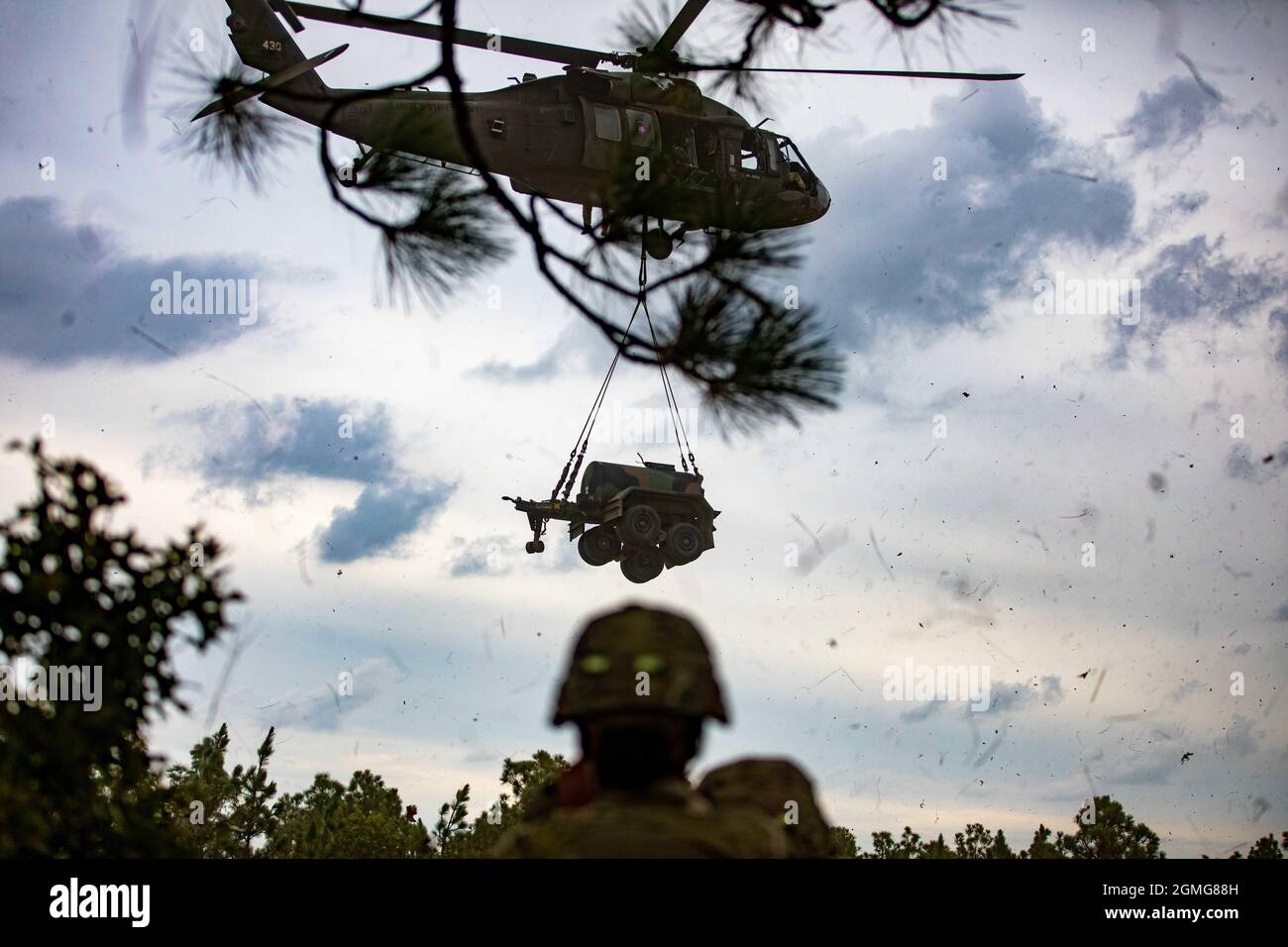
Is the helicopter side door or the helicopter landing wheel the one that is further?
the helicopter side door

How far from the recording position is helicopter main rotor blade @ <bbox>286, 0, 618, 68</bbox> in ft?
18.7

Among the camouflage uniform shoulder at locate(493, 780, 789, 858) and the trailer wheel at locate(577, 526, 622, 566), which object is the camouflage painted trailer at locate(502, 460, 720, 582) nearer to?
the trailer wheel at locate(577, 526, 622, 566)

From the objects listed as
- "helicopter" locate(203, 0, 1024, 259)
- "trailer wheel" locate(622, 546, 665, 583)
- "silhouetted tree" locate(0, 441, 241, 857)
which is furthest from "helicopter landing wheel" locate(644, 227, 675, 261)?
"trailer wheel" locate(622, 546, 665, 583)

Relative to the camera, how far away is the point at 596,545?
13438mm

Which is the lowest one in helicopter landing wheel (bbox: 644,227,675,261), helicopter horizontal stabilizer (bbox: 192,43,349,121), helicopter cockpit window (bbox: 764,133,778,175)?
helicopter landing wheel (bbox: 644,227,675,261)

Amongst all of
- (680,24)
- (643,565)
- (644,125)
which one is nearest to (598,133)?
(644,125)

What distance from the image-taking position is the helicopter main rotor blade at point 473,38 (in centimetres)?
571

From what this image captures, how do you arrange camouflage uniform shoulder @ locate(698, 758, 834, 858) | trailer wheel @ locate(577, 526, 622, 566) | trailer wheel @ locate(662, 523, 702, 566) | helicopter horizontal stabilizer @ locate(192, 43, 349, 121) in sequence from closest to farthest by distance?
camouflage uniform shoulder @ locate(698, 758, 834, 858) < helicopter horizontal stabilizer @ locate(192, 43, 349, 121) < trailer wheel @ locate(662, 523, 702, 566) < trailer wheel @ locate(577, 526, 622, 566)

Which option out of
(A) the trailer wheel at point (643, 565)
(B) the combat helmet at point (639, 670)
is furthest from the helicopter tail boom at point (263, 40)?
(B) the combat helmet at point (639, 670)

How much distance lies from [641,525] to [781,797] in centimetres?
980

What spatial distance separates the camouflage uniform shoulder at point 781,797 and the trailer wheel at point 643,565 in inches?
390

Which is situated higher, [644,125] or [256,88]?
[644,125]

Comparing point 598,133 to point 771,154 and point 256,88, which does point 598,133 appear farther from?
point 256,88
